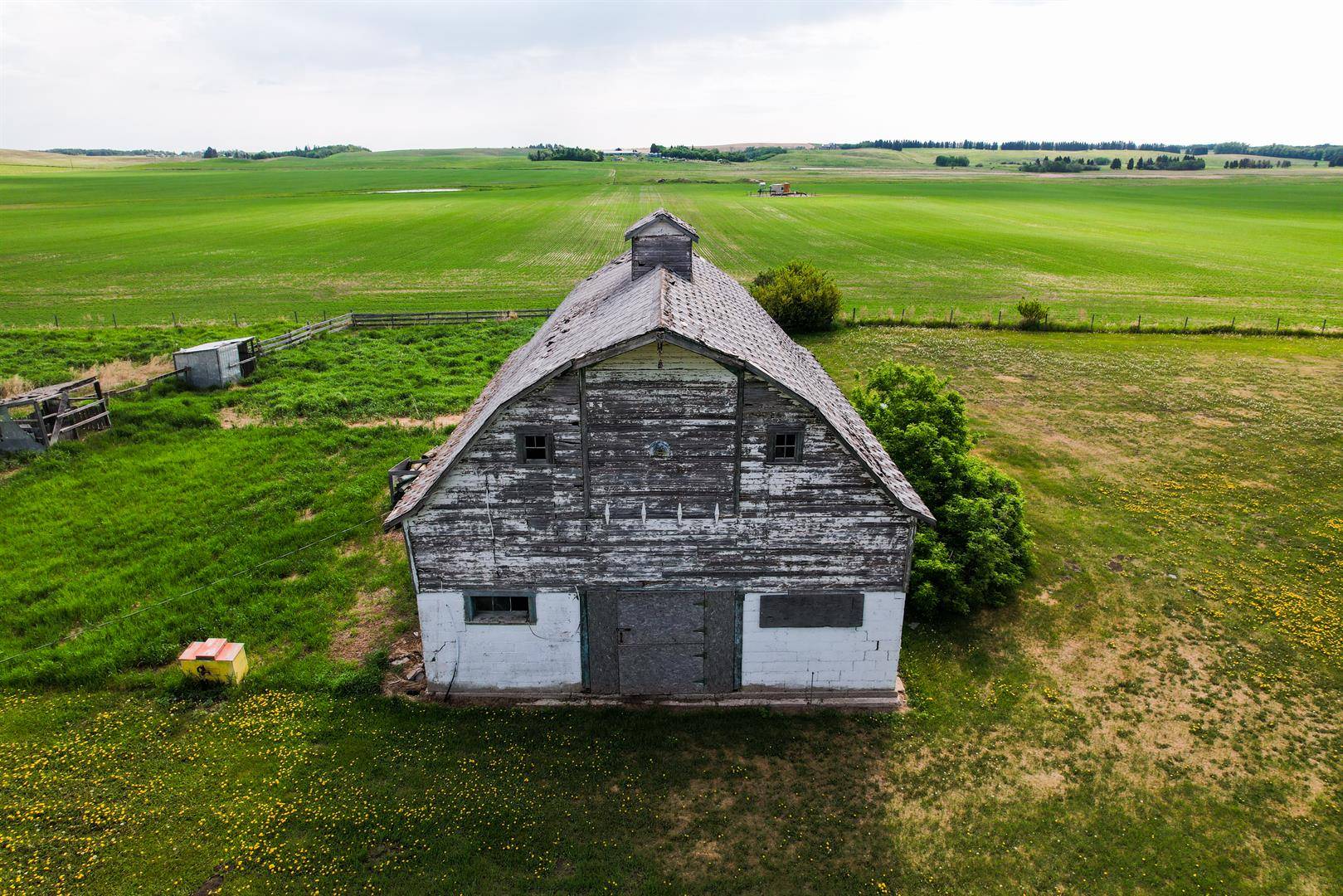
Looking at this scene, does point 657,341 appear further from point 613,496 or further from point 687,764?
point 687,764

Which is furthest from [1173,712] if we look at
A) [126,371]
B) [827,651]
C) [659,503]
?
[126,371]

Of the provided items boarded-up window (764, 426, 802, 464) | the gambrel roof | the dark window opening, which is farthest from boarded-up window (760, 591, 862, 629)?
the dark window opening

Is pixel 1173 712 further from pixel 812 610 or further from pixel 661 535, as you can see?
pixel 661 535

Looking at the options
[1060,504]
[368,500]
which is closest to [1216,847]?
[1060,504]

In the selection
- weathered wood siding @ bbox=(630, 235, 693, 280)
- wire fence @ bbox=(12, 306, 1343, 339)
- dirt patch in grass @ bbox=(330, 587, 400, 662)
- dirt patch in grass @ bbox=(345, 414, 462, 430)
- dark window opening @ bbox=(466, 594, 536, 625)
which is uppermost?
weathered wood siding @ bbox=(630, 235, 693, 280)

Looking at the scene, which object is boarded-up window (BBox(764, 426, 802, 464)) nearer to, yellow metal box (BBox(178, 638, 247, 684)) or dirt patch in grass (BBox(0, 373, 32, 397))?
yellow metal box (BBox(178, 638, 247, 684))

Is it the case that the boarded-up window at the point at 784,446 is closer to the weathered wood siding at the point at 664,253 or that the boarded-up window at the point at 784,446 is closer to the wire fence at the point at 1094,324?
the weathered wood siding at the point at 664,253
